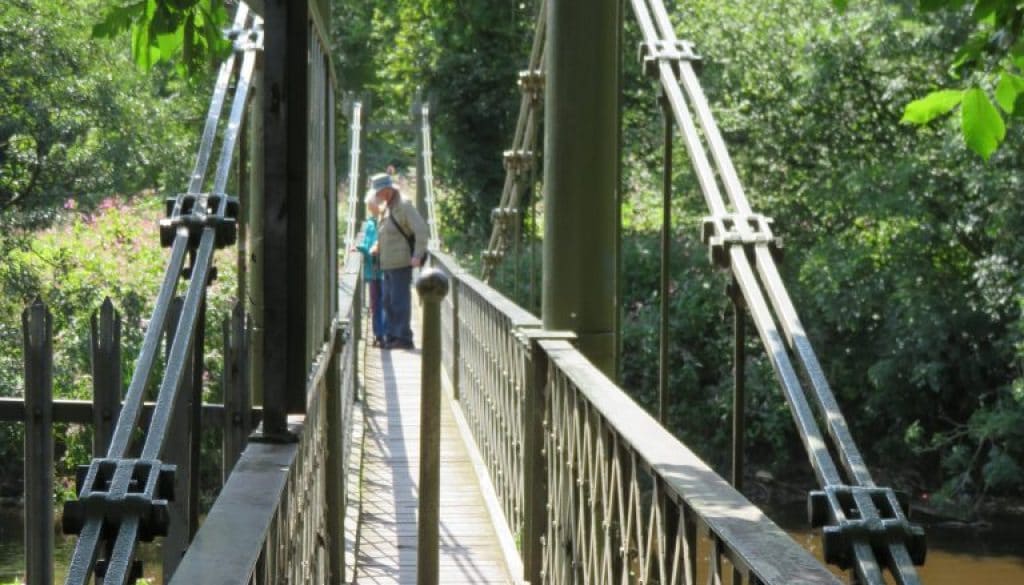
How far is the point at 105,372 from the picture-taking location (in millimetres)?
3164

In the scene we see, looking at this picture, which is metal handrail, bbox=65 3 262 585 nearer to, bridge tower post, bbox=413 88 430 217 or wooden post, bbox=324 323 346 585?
wooden post, bbox=324 323 346 585

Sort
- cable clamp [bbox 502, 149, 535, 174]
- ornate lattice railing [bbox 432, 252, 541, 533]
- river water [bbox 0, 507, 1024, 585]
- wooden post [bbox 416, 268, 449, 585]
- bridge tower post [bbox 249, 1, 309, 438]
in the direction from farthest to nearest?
river water [bbox 0, 507, 1024, 585], cable clamp [bbox 502, 149, 535, 174], ornate lattice railing [bbox 432, 252, 541, 533], wooden post [bbox 416, 268, 449, 585], bridge tower post [bbox 249, 1, 309, 438]

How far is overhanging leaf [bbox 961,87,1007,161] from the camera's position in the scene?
3283 millimetres

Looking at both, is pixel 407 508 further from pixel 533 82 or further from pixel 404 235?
pixel 404 235

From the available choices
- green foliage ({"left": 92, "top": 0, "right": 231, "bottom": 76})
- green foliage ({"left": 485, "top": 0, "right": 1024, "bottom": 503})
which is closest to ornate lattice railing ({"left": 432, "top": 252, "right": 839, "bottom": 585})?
green foliage ({"left": 92, "top": 0, "right": 231, "bottom": 76})

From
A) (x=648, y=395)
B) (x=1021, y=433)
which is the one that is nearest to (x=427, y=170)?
(x=648, y=395)

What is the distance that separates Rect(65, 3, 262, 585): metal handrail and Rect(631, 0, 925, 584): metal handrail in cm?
85

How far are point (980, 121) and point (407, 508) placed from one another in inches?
160

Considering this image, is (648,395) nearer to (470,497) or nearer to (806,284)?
(806,284)

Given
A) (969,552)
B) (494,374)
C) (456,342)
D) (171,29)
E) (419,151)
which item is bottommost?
(969,552)

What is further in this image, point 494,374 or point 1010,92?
point 494,374

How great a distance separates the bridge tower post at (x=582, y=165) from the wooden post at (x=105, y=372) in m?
1.75

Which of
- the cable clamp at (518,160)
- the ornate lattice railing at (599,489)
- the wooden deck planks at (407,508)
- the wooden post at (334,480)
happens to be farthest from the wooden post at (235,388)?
the cable clamp at (518,160)

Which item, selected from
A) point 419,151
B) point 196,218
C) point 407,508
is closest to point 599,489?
point 196,218
